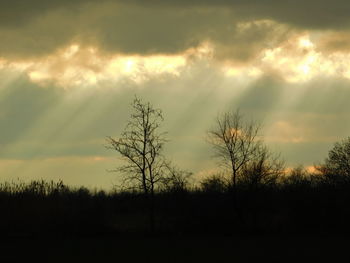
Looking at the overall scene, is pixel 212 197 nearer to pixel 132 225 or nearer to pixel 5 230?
pixel 132 225

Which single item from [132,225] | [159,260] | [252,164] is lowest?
[159,260]

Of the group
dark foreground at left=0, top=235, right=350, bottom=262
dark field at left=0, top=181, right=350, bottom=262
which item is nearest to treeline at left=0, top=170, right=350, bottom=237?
dark field at left=0, top=181, right=350, bottom=262

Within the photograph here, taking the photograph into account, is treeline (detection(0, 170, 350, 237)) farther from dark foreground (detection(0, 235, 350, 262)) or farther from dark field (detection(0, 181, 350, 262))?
dark foreground (detection(0, 235, 350, 262))

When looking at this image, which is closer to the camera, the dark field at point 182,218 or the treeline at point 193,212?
the dark field at point 182,218

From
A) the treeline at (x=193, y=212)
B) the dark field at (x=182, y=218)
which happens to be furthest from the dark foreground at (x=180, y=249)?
the treeline at (x=193, y=212)

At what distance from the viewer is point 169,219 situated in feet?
167

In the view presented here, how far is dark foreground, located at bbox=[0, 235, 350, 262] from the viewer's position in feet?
103

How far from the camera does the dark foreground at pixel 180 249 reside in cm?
3144

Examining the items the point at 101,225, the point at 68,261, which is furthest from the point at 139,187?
the point at 68,261

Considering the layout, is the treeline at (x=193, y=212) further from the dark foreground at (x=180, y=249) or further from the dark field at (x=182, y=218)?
the dark foreground at (x=180, y=249)

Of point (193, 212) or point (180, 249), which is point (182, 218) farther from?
point (180, 249)

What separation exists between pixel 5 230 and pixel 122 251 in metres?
15.8

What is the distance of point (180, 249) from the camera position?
36.2 m

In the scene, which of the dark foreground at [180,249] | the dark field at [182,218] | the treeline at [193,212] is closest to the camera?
the dark foreground at [180,249]
